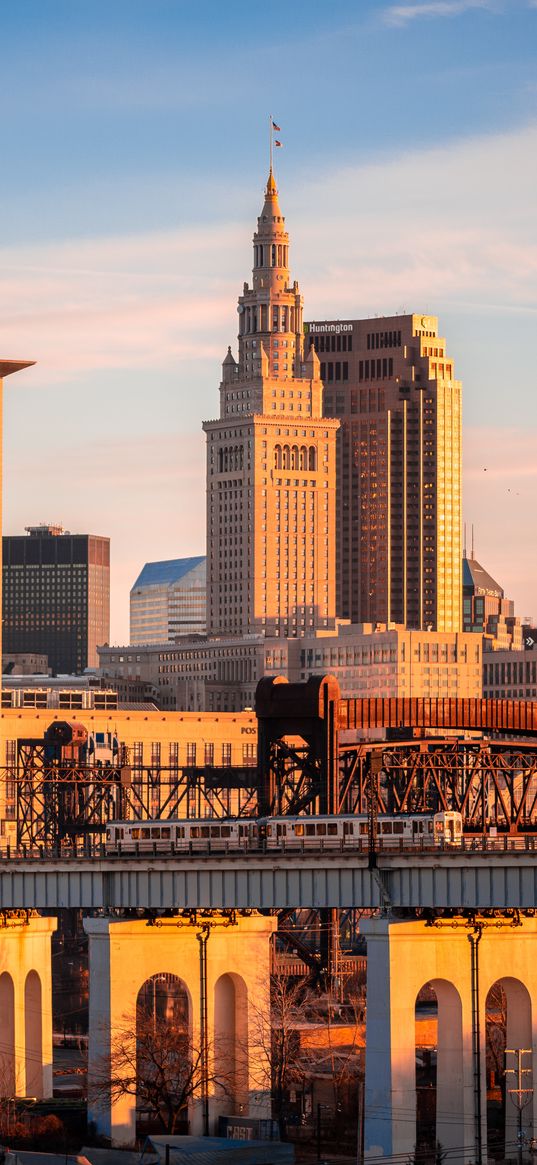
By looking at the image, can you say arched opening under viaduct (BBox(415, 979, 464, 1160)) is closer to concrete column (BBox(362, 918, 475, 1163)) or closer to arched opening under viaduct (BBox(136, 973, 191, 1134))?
concrete column (BBox(362, 918, 475, 1163))

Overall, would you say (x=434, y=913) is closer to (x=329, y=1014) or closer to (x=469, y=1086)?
(x=469, y=1086)

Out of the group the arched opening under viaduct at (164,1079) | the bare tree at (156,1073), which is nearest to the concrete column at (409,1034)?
the bare tree at (156,1073)

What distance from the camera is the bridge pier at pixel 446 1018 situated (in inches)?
5017

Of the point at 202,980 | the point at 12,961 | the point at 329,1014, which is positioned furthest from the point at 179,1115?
the point at 329,1014

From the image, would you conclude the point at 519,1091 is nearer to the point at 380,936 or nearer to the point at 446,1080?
the point at 446,1080

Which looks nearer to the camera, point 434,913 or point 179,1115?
point 434,913

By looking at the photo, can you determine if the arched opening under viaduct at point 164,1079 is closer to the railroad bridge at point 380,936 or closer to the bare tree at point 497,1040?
the railroad bridge at point 380,936

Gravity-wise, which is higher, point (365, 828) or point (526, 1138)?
point (365, 828)

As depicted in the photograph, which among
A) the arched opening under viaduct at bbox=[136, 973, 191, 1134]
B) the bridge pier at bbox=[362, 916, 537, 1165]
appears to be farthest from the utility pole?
the arched opening under viaduct at bbox=[136, 973, 191, 1134]

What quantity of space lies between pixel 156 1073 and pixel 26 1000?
1703 centimetres

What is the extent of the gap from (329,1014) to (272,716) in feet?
70.3

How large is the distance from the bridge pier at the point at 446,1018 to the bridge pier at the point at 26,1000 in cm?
2925

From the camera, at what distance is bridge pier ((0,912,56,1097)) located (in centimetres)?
15450

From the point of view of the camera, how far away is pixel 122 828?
518 feet
